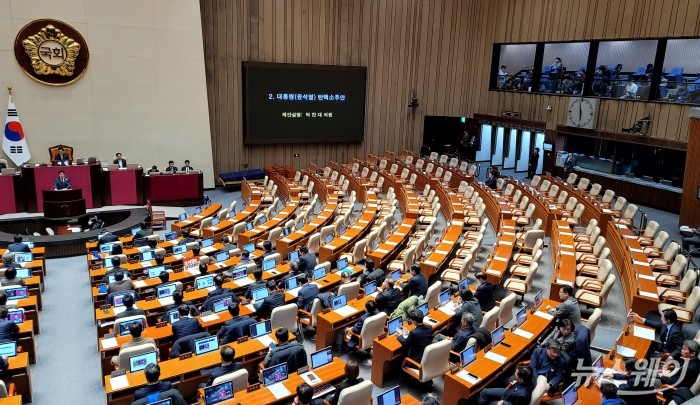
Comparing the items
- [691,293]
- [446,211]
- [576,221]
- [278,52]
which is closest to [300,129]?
[278,52]

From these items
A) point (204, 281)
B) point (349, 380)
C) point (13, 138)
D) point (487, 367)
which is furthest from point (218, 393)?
point (13, 138)

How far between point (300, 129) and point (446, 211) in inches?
332

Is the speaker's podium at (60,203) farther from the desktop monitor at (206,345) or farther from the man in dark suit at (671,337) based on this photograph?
the man in dark suit at (671,337)

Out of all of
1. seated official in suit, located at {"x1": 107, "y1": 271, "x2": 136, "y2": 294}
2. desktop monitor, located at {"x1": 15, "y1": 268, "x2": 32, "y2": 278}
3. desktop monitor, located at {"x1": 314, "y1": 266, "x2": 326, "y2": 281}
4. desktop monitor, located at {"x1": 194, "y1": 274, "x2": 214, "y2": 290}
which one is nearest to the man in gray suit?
desktop monitor, located at {"x1": 314, "y1": 266, "x2": 326, "y2": 281}

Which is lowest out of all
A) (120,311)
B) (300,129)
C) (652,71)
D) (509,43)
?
(120,311)

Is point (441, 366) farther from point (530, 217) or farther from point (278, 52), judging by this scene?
point (278, 52)

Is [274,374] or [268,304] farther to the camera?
[268,304]

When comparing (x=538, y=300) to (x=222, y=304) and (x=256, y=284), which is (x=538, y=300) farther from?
(x=222, y=304)

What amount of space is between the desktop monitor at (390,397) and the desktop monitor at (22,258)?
8.61 meters

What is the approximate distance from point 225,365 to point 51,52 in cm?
1457

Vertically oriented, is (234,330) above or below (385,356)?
above

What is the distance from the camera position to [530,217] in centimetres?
1499

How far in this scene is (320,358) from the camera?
6.57 m

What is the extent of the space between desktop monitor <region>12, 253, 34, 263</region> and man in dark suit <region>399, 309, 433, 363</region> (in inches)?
318
